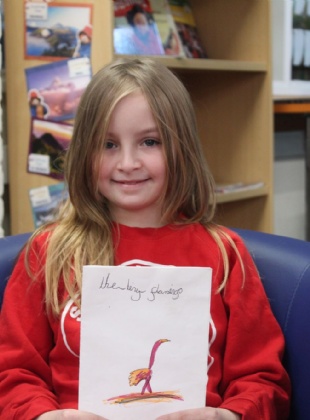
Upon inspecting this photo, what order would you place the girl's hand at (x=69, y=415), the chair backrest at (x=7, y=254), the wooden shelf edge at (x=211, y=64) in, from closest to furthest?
1. the girl's hand at (x=69, y=415)
2. the chair backrest at (x=7, y=254)
3. the wooden shelf edge at (x=211, y=64)

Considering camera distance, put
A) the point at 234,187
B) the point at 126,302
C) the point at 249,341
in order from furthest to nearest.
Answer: the point at 234,187 → the point at 249,341 → the point at 126,302

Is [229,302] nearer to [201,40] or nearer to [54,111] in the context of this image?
[54,111]

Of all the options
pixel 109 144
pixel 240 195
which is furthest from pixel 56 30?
pixel 240 195

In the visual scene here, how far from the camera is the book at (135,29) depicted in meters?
1.98

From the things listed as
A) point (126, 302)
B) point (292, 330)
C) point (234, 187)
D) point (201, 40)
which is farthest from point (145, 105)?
point (201, 40)

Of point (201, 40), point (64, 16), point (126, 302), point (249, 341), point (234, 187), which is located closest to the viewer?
point (126, 302)

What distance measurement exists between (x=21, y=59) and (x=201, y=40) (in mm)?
917

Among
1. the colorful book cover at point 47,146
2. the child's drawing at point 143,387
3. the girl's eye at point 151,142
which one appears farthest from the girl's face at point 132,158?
the colorful book cover at point 47,146

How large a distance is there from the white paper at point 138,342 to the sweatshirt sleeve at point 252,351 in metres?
0.12

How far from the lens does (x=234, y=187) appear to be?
2297 millimetres

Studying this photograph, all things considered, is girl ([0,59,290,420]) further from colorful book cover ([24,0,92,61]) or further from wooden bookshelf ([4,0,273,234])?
wooden bookshelf ([4,0,273,234])

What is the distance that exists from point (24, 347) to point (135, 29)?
1262 mm

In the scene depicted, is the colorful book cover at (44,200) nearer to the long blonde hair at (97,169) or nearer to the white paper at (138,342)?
the long blonde hair at (97,169)

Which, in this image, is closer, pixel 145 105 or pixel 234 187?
pixel 145 105
